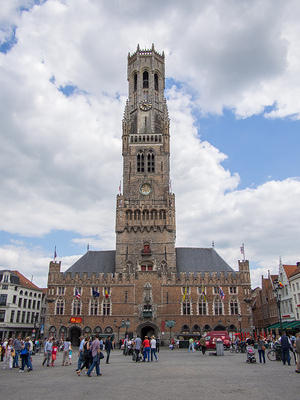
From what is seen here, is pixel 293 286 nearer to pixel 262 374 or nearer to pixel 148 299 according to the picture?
pixel 148 299

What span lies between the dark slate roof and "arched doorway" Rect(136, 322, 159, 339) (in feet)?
33.2

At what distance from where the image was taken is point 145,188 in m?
61.7

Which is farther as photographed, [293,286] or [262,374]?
[293,286]

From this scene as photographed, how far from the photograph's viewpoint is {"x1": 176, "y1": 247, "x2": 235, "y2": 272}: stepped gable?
190 feet

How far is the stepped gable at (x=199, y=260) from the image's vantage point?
58031 mm

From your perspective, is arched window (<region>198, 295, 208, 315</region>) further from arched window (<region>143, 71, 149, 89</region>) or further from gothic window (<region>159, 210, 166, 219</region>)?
arched window (<region>143, 71, 149, 89</region>)

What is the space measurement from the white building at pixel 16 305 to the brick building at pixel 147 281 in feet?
41.3

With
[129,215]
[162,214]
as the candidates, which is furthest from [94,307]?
[162,214]

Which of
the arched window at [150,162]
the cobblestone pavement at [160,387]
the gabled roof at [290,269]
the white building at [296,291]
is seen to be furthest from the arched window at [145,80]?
the cobblestone pavement at [160,387]

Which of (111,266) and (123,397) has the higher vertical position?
(111,266)

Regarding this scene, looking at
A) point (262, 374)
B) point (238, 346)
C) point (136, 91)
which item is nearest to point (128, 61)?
point (136, 91)

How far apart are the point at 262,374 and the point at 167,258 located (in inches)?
1584

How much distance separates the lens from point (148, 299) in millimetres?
53750

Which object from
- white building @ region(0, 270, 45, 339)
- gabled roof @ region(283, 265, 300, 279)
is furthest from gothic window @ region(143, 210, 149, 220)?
white building @ region(0, 270, 45, 339)
